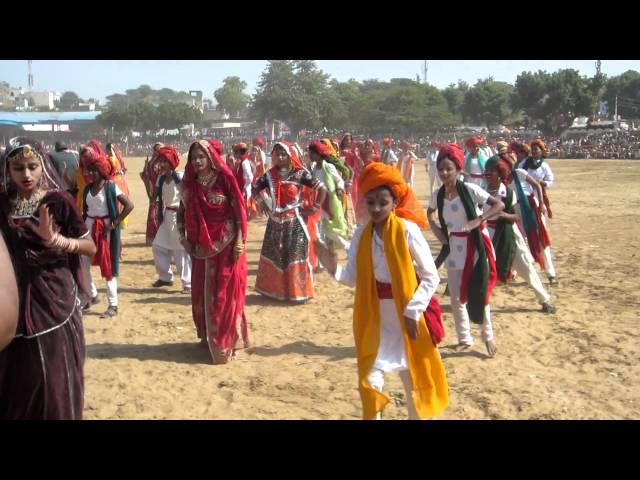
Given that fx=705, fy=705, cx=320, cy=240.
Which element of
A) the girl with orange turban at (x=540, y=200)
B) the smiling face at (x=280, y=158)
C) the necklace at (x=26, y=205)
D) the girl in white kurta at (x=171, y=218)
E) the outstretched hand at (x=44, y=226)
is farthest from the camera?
the girl in white kurta at (x=171, y=218)

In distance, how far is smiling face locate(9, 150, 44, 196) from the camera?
13.0 ft

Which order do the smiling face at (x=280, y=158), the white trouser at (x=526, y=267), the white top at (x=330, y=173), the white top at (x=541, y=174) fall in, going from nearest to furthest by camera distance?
the white trouser at (x=526, y=267)
the smiling face at (x=280, y=158)
the white top at (x=541, y=174)
the white top at (x=330, y=173)

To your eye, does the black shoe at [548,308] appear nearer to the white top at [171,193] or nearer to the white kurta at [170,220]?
the white kurta at [170,220]

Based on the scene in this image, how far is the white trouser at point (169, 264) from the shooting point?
9500 mm

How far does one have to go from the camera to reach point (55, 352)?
379cm

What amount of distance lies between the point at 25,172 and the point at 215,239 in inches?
105

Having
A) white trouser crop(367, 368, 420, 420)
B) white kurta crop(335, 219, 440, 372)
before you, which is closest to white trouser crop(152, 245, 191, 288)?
white kurta crop(335, 219, 440, 372)

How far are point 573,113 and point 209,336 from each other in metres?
60.7

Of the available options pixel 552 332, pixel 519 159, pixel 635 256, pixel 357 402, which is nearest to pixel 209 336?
pixel 357 402

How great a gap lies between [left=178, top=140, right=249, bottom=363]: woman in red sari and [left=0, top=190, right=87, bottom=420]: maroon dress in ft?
8.09

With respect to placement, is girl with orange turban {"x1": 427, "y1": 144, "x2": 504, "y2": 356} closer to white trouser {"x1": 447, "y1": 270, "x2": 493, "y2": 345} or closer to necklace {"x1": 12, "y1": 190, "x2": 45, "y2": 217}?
white trouser {"x1": 447, "y1": 270, "x2": 493, "y2": 345}

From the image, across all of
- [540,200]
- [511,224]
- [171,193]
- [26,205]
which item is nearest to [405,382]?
[26,205]

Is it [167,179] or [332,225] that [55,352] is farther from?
[332,225]

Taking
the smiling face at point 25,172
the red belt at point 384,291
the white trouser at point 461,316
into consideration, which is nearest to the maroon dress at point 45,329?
the smiling face at point 25,172
